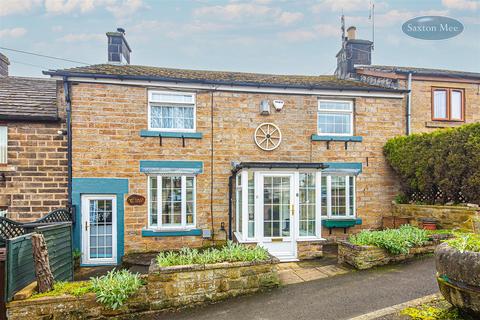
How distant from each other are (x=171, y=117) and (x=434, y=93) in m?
10.8

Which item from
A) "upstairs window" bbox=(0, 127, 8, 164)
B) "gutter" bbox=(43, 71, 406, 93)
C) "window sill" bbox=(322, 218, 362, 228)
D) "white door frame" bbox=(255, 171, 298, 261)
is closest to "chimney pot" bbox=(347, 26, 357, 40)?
"gutter" bbox=(43, 71, 406, 93)

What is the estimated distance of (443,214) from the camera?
8.80m

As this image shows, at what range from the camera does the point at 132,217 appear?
9.27 metres

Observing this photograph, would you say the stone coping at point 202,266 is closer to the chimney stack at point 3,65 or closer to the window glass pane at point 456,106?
the window glass pane at point 456,106

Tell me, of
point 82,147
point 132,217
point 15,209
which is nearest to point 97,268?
point 132,217

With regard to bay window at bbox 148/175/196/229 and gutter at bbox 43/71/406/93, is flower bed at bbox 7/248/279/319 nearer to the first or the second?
bay window at bbox 148/175/196/229

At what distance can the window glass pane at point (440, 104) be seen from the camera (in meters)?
12.7

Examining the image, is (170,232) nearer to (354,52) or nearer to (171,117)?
(171,117)

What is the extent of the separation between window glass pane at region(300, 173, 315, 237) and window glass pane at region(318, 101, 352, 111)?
3069mm

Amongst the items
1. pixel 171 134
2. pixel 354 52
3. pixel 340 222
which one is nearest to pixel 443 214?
pixel 340 222

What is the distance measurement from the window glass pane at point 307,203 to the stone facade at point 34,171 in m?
7.05

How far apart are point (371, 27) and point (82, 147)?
14.5 metres

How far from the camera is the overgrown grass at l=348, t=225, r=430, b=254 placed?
22.8ft

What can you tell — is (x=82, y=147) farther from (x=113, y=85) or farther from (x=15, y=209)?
(x=15, y=209)
